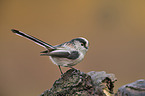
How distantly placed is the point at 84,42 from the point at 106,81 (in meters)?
0.24

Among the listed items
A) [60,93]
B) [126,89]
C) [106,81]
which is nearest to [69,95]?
[60,93]

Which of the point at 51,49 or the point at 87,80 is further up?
the point at 51,49

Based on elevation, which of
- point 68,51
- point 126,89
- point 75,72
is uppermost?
point 68,51

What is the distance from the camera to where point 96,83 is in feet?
2.91

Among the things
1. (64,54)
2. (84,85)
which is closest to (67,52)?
(64,54)

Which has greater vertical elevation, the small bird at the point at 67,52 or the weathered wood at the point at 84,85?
the small bird at the point at 67,52

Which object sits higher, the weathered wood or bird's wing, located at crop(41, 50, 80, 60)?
bird's wing, located at crop(41, 50, 80, 60)

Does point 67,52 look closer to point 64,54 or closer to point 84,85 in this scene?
point 64,54

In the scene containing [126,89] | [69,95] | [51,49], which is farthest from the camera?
[51,49]

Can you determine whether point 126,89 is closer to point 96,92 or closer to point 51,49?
point 96,92

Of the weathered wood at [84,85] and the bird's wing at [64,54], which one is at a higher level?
the bird's wing at [64,54]

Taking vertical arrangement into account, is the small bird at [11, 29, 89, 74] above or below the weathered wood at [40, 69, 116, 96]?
above

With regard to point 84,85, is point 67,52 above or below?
above

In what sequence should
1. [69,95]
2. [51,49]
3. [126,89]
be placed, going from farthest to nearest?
[51,49] < [69,95] < [126,89]
